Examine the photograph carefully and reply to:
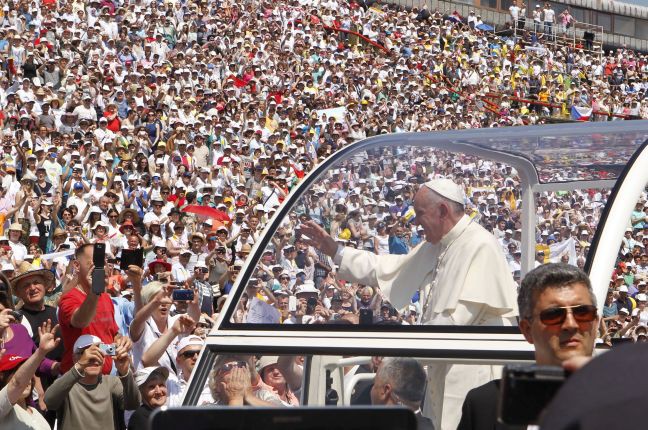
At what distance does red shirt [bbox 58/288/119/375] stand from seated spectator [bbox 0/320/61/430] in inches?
17.3

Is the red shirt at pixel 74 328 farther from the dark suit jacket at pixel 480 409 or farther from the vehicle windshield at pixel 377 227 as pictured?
the dark suit jacket at pixel 480 409

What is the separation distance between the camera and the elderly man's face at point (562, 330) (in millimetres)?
2508

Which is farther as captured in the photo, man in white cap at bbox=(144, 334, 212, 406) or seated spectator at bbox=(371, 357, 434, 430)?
man in white cap at bbox=(144, 334, 212, 406)

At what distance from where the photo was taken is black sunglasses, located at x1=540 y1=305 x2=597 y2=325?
2.52 metres

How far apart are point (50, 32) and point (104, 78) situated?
1733mm

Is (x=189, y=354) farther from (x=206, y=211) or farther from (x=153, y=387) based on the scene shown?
(x=206, y=211)

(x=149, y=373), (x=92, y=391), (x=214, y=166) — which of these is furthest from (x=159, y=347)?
(x=214, y=166)

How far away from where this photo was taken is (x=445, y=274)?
11.5ft

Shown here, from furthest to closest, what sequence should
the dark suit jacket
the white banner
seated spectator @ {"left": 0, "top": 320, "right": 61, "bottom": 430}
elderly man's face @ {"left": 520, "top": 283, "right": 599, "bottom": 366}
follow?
seated spectator @ {"left": 0, "top": 320, "right": 61, "bottom": 430}, the white banner, the dark suit jacket, elderly man's face @ {"left": 520, "top": 283, "right": 599, "bottom": 366}

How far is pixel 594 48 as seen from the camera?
4338cm

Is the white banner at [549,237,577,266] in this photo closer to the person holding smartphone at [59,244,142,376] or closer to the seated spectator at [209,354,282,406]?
the seated spectator at [209,354,282,406]

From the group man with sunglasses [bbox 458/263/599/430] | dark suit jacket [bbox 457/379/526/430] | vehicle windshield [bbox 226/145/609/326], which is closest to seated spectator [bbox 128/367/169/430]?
vehicle windshield [bbox 226/145/609/326]

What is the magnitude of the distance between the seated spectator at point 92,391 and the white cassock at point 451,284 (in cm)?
326

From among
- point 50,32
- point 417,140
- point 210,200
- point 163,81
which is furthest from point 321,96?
point 417,140
